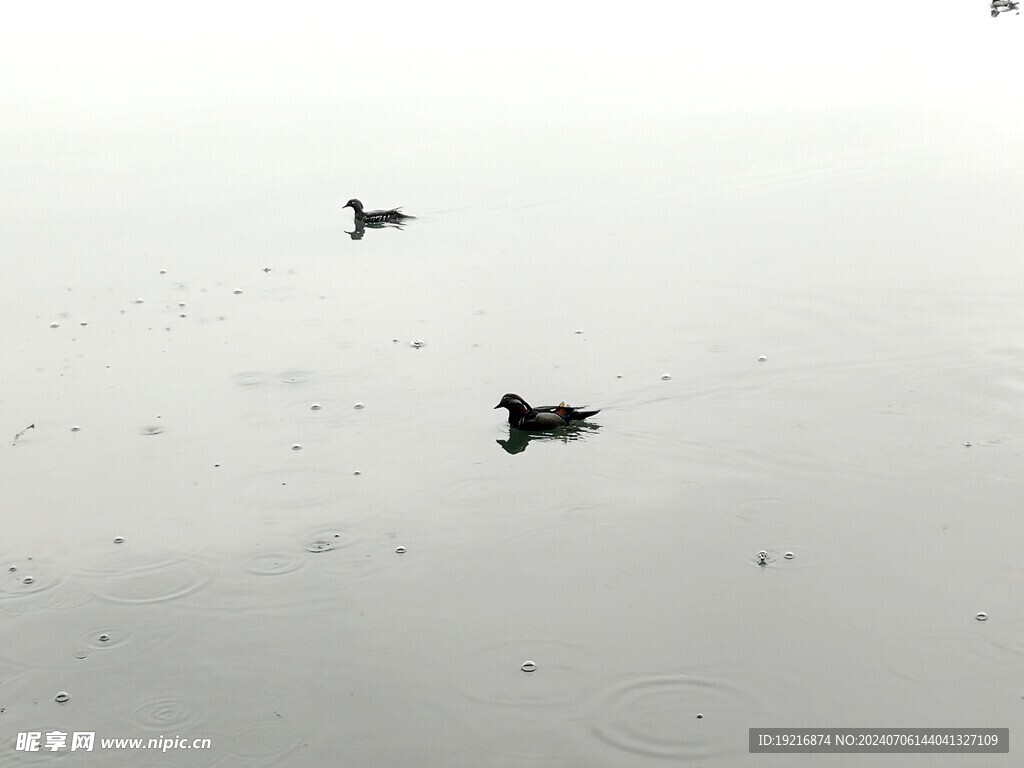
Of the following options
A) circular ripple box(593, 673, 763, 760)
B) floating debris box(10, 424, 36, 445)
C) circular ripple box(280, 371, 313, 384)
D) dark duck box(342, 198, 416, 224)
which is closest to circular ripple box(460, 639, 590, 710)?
circular ripple box(593, 673, 763, 760)

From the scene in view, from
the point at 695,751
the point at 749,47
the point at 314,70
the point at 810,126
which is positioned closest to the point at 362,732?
the point at 695,751

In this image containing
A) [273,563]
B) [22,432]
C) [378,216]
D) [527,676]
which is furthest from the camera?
[378,216]

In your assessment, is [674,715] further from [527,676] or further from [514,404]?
[514,404]

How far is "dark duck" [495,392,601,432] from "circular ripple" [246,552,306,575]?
11.4 feet

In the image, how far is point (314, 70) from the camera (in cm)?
3170

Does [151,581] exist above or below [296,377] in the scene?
below

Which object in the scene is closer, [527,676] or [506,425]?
[527,676]

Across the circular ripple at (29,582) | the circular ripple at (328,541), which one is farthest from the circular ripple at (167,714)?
the circular ripple at (328,541)

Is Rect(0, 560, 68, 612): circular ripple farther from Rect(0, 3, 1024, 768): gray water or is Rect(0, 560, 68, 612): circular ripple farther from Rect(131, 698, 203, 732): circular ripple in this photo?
Rect(131, 698, 203, 732): circular ripple

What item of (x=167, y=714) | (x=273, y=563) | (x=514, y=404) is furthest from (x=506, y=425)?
(x=167, y=714)

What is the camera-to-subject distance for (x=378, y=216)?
72.6 feet

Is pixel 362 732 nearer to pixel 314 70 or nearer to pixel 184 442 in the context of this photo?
pixel 184 442

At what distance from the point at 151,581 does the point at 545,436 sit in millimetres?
4462

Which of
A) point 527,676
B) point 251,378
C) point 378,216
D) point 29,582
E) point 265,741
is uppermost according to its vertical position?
point 378,216
